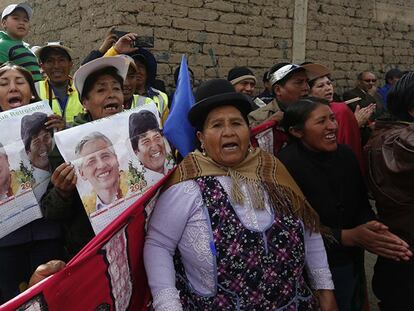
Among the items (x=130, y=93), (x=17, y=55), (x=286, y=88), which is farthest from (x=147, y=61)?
(x=17, y=55)

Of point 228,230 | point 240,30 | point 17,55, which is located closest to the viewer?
point 228,230

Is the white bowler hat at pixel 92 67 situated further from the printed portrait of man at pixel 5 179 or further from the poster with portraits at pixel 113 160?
the printed portrait of man at pixel 5 179

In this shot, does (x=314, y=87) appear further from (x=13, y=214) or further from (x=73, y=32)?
(x=73, y=32)

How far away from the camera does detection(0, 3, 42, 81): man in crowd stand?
4551 mm

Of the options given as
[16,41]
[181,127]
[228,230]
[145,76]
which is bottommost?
[228,230]

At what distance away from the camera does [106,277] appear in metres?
1.70

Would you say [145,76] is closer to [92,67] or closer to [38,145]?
[92,67]

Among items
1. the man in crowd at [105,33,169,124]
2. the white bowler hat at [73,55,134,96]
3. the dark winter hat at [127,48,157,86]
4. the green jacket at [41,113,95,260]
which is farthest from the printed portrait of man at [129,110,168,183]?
the dark winter hat at [127,48,157,86]

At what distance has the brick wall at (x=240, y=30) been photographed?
6.61 metres

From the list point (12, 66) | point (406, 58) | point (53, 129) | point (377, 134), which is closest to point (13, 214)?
point (53, 129)

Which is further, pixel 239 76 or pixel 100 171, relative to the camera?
pixel 239 76

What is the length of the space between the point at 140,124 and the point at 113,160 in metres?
0.25

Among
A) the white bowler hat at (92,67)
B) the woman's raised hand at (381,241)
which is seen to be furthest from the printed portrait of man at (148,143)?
the woman's raised hand at (381,241)

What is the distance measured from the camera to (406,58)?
9.88 metres
